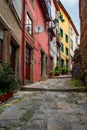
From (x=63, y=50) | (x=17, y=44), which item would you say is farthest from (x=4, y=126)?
(x=63, y=50)

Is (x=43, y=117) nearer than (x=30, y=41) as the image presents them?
Yes

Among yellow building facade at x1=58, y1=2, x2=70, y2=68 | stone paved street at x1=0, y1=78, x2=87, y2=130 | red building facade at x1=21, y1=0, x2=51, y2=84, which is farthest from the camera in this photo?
yellow building facade at x1=58, y1=2, x2=70, y2=68

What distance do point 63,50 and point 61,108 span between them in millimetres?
26924

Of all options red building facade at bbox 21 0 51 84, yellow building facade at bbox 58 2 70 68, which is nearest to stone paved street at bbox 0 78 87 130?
red building facade at bbox 21 0 51 84

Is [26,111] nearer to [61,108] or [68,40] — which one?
[61,108]

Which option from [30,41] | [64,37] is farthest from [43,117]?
[64,37]

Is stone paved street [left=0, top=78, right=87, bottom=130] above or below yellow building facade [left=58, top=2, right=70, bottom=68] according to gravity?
below

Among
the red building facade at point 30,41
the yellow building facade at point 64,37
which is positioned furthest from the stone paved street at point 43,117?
the yellow building facade at point 64,37

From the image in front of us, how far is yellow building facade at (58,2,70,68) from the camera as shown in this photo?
31.4 metres

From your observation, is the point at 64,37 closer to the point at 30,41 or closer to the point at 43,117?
the point at 30,41

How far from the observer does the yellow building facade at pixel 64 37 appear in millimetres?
31378

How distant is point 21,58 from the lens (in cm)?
1174

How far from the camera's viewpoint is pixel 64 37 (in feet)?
110

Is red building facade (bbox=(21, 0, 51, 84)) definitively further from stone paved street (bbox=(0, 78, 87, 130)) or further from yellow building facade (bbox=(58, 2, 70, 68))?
yellow building facade (bbox=(58, 2, 70, 68))
